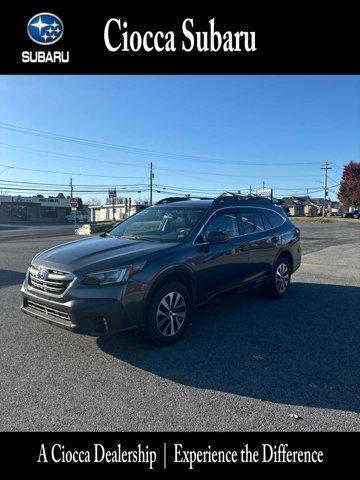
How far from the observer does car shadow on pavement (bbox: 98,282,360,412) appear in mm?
3193

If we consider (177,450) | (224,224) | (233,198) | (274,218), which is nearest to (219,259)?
(224,224)

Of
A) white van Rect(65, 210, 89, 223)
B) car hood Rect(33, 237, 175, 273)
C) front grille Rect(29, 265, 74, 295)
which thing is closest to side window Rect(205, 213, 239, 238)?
car hood Rect(33, 237, 175, 273)

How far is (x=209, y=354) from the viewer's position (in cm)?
392

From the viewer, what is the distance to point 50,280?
383 cm

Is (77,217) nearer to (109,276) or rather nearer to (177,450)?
(109,276)

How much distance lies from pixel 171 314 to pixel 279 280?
2.93m

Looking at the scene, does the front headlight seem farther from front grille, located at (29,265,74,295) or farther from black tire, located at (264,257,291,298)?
black tire, located at (264,257,291,298)

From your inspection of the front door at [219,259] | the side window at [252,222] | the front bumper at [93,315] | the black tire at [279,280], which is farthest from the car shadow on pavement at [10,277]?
the black tire at [279,280]

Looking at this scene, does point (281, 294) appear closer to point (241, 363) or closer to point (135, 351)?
point (241, 363)

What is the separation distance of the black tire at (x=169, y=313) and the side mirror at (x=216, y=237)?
2.55 ft

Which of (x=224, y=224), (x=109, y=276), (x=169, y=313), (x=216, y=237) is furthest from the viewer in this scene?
(x=224, y=224)

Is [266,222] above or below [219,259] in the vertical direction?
above

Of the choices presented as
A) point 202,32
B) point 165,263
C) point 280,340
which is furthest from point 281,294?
point 202,32

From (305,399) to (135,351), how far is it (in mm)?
1880
